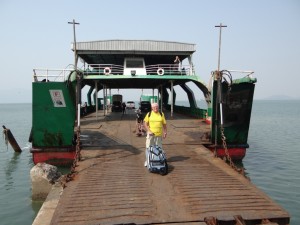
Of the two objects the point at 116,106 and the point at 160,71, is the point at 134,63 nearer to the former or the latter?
the point at 160,71

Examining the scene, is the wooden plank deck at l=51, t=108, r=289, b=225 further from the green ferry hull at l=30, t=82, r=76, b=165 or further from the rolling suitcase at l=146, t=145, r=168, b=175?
the green ferry hull at l=30, t=82, r=76, b=165

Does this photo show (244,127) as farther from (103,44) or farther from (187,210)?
(103,44)

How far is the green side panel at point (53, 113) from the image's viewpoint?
475 inches

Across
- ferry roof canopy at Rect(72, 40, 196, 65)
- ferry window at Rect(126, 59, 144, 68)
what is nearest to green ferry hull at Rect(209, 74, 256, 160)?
ferry roof canopy at Rect(72, 40, 196, 65)

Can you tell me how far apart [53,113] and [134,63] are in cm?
1273

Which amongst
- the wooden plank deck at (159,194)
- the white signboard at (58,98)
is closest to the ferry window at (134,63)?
the white signboard at (58,98)

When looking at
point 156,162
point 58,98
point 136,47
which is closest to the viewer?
point 156,162

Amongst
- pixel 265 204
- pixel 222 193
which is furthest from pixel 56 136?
pixel 265 204

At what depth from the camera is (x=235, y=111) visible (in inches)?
512

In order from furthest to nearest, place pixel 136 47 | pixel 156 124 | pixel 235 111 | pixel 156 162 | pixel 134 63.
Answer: pixel 134 63
pixel 136 47
pixel 235 111
pixel 156 124
pixel 156 162

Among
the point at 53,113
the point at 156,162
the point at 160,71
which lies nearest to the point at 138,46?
the point at 160,71

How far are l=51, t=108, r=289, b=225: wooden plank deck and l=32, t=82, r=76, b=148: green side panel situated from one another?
8.31ft

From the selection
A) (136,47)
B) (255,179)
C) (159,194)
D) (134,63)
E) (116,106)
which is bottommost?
(255,179)

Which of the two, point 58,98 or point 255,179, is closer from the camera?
point 58,98
